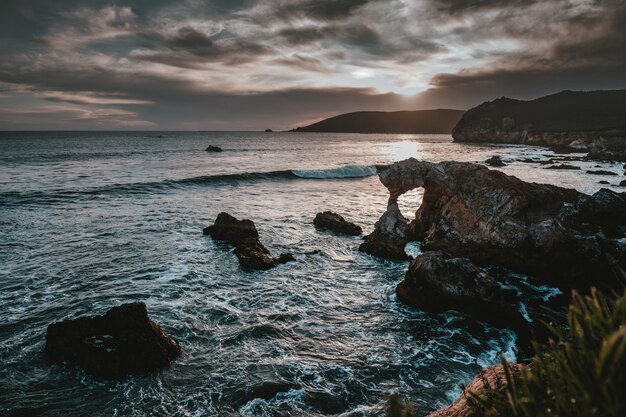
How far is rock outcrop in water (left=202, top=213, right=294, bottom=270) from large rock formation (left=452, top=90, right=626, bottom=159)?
7873 centimetres

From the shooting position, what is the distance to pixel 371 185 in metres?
42.2

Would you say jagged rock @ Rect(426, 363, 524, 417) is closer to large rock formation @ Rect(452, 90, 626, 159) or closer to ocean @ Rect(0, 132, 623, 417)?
ocean @ Rect(0, 132, 623, 417)

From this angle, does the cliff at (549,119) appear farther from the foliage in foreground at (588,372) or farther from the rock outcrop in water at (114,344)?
the foliage in foreground at (588,372)

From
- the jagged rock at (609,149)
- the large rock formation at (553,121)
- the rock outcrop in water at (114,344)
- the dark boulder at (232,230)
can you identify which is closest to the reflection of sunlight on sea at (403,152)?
the jagged rock at (609,149)

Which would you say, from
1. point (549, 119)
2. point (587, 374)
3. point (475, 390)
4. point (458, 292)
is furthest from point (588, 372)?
point (549, 119)

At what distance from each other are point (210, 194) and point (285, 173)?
57.1 feet

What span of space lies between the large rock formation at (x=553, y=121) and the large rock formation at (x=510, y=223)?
70178 millimetres

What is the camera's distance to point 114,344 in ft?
28.2

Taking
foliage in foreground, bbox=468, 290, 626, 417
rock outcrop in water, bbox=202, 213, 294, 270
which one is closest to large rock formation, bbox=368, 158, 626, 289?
rock outcrop in water, bbox=202, 213, 294, 270

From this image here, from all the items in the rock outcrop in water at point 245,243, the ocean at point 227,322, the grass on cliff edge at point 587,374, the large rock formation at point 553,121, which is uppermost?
the large rock formation at point 553,121

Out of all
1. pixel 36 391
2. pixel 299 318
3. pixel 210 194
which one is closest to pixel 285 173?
pixel 210 194

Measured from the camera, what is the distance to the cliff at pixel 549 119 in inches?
3797

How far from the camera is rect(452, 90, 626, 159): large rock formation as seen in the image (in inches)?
3452

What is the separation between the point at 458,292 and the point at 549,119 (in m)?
143
